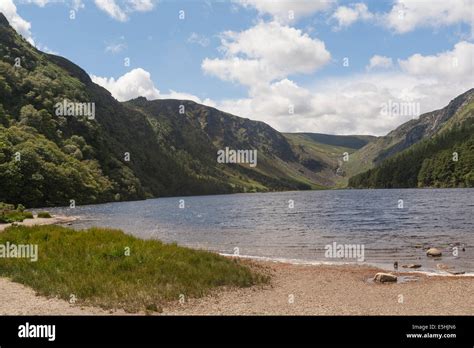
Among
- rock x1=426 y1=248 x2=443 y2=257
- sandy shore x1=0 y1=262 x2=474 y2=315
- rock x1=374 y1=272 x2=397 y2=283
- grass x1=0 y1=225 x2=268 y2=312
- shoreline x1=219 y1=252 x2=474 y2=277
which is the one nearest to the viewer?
sandy shore x1=0 y1=262 x2=474 y2=315

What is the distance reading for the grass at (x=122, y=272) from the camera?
22033 millimetres

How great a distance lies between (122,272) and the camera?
84.8ft

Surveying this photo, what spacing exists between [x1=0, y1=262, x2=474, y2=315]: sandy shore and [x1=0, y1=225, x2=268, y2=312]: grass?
85cm

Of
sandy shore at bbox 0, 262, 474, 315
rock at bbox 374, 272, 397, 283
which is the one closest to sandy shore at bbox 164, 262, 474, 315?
sandy shore at bbox 0, 262, 474, 315

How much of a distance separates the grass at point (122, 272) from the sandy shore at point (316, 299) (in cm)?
85

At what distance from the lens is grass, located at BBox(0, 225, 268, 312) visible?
22.0m

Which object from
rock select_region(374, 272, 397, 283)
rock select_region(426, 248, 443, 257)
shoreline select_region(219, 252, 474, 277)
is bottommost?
shoreline select_region(219, 252, 474, 277)

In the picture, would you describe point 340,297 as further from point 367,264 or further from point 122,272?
point 367,264

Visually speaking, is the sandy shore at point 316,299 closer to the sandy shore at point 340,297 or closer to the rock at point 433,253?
the sandy shore at point 340,297

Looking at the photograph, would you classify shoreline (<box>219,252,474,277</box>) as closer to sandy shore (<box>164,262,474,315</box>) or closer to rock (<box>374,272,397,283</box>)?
sandy shore (<box>164,262,474,315</box>)

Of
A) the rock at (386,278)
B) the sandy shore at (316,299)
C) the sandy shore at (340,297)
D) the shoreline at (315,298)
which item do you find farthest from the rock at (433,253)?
the rock at (386,278)
